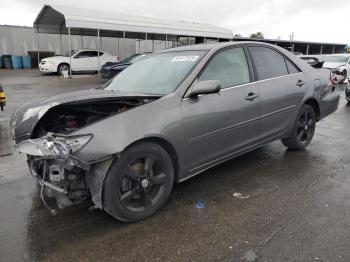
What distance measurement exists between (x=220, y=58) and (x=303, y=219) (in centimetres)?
198

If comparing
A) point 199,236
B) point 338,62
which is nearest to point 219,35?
point 338,62

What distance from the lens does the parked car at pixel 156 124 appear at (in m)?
2.80

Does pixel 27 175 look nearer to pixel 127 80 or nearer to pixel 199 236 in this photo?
pixel 127 80

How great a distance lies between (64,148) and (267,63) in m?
3.02

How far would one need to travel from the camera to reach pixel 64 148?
2633 mm

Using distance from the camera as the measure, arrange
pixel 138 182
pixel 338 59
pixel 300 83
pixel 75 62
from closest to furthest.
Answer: pixel 138 182
pixel 300 83
pixel 338 59
pixel 75 62

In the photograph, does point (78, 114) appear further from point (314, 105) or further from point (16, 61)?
point (16, 61)

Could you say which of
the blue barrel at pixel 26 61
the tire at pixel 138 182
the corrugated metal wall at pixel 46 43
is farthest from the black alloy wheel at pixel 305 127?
the blue barrel at pixel 26 61

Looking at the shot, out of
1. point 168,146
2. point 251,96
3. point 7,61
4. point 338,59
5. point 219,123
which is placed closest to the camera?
point 168,146

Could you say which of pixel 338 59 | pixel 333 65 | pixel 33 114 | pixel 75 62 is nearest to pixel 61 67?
pixel 75 62

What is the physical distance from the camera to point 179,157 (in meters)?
3.33

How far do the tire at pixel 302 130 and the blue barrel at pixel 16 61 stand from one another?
2590cm

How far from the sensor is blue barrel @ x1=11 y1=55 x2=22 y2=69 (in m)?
26.1

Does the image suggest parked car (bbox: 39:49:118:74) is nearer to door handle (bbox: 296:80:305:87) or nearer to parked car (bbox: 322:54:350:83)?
parked car (bbox: 322:54:350:83)
